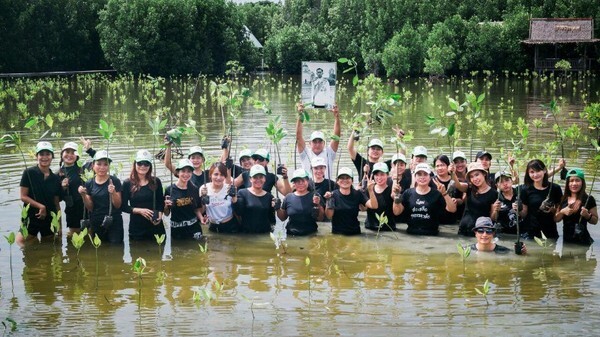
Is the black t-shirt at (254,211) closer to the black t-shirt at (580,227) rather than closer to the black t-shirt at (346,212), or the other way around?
the black t-shirt at (346,212)

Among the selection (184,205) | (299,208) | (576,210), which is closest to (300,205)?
(299,208)

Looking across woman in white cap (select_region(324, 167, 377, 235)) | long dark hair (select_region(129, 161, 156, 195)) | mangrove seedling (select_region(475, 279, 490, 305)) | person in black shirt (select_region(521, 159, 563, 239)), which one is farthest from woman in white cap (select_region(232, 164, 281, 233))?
person in black shirt (select_region(521, 159, 563, 239))

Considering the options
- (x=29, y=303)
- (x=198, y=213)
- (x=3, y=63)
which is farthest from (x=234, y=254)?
(x=3, y=63)

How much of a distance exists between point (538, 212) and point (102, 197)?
6.65 metres

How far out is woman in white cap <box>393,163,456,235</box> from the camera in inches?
527

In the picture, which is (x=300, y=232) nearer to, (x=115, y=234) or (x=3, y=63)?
(x=115, y=234)

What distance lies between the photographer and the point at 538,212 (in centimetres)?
1330

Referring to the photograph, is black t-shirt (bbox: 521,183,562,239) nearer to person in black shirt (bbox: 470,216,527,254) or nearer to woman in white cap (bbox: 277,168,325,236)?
person in black shirt (bbox: 470,216,527,254)

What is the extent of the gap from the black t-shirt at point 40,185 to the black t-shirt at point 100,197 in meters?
0.56

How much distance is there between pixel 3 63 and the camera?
64062mm

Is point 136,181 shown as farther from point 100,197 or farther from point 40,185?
point 40,185

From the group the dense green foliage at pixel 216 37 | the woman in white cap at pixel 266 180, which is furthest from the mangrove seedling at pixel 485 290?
the dense green foliage at pixel 216 37

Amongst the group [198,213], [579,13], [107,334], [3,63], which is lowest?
[107,334]

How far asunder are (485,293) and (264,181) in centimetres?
444
